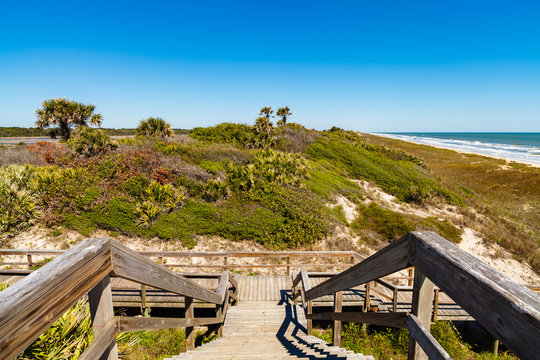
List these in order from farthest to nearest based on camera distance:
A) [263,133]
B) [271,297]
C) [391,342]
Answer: [263,133]
[271,297]
[391,342]

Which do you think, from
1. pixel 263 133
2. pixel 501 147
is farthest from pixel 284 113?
pixel 501 147

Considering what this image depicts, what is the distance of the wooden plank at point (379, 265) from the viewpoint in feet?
5.02

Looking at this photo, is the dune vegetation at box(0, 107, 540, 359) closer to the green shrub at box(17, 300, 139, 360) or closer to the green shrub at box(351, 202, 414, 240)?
the green shrub at box(351, 202, 414, 240)

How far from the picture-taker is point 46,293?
38.8 inches

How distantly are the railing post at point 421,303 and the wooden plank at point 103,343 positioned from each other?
1.73 m

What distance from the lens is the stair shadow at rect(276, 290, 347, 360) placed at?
10.5 feet

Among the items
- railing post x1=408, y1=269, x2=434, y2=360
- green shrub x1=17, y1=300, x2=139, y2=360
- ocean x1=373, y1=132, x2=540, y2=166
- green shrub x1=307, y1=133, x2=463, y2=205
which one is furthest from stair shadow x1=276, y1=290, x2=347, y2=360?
ocean x1=373, y1=132, x2=540, y2=166

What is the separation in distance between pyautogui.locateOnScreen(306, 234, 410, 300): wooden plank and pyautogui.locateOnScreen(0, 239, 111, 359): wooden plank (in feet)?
5.43

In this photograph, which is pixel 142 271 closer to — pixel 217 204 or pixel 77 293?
pixel 77 293

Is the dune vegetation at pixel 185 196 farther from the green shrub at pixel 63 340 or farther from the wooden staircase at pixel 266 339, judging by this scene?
the green shrub at pixel 63 340

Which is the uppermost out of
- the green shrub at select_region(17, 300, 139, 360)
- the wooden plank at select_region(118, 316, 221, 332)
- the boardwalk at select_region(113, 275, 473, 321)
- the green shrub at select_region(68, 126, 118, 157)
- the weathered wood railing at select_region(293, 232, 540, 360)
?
the green shrub at select_region(68, 126, 118, 157)

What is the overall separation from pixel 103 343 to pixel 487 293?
1838 mm

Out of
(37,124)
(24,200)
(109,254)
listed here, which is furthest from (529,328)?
(37,124)

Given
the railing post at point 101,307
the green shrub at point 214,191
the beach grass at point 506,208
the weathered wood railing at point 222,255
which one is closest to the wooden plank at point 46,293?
the railing post at point 101,307
